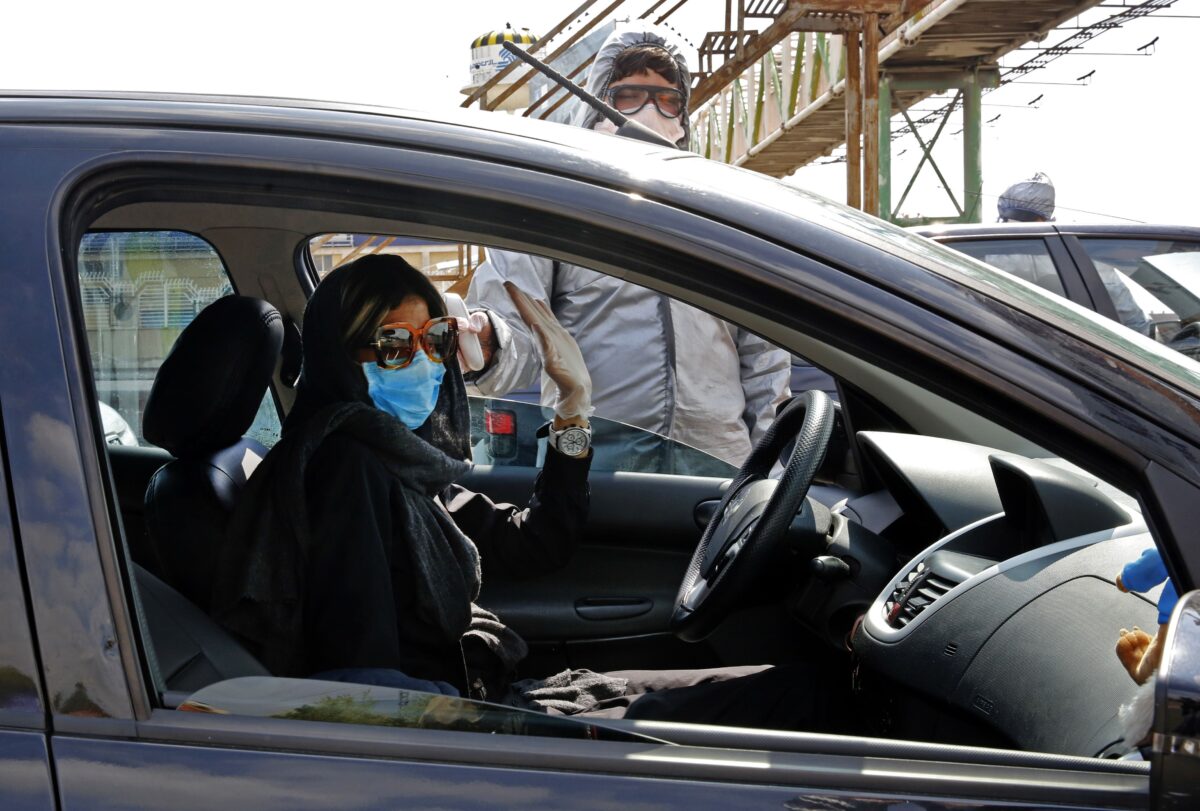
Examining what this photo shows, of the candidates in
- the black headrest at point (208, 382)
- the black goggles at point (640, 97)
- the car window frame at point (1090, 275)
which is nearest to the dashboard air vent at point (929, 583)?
the black headrest at point (208, 382)

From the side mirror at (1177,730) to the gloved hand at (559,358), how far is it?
1687 millimetres

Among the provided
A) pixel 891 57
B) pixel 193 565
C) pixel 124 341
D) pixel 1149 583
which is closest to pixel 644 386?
pixel 124 341

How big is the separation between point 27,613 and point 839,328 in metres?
0.75

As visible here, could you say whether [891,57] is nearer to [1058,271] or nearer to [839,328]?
[1058,271]

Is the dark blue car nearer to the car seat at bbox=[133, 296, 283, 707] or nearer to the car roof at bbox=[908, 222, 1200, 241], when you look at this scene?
the car seat at bbox=[133, 296, 283, 707]

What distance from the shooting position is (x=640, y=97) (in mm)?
3006

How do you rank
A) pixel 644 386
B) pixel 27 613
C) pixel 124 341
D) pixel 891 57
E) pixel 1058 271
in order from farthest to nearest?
pixel 891 57 < pixel 1058 271 < pixel 644 386 < pixel 124 341 < pixel 27 613

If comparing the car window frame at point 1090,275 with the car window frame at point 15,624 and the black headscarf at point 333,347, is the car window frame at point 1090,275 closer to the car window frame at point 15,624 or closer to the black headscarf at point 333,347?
the black headscarf at point 333,347

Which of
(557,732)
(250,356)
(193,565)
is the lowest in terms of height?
(193,565)

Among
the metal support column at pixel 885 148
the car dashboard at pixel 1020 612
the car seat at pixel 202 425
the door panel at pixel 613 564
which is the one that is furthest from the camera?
the metal support column at pixel 885 148

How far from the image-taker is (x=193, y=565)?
72.6 inches

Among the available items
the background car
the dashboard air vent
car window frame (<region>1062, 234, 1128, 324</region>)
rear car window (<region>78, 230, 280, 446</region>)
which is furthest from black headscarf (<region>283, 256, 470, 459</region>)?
car window frame (<region>1062, 234, 1128, 324</region>)

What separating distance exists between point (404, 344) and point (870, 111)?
8252 mm

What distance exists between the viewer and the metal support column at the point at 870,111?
9305 millimetres
